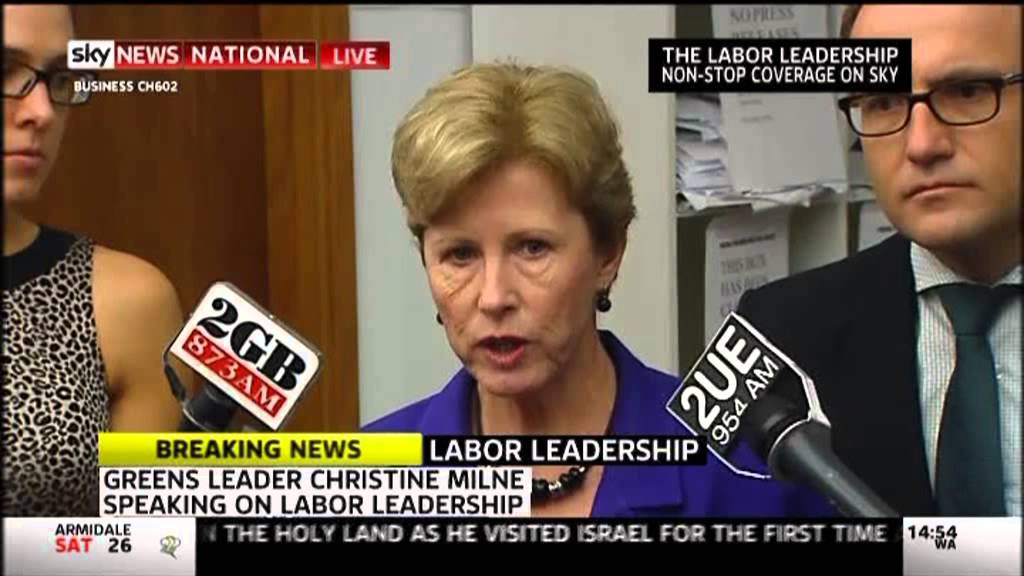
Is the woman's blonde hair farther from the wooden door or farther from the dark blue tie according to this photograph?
the dark blue tie

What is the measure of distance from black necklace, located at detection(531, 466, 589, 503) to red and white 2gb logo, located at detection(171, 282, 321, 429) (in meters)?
0.36

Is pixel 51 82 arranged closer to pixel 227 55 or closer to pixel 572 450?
pixel 227 55

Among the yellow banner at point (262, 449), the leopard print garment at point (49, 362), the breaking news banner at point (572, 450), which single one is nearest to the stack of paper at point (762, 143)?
the breaking news banner at point (572, 450)

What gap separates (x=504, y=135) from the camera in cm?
250

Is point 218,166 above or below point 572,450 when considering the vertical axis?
above

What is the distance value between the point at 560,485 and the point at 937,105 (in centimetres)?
76

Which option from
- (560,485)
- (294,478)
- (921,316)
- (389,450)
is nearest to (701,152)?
(921,316)

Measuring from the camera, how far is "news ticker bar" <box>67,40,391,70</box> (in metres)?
2.52

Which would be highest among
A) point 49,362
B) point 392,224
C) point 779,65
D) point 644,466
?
point 779,65

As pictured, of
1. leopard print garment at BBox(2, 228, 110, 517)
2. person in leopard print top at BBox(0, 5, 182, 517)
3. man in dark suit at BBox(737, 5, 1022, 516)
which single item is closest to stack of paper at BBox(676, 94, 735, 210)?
man in dark suit at BBox(737, 5, 1022, 516)

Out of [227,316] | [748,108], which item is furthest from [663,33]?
[227,316]

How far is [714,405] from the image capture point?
256 cm

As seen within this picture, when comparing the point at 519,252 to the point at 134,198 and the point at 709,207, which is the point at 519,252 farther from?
the point at 134,198

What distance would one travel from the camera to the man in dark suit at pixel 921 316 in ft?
8.27
